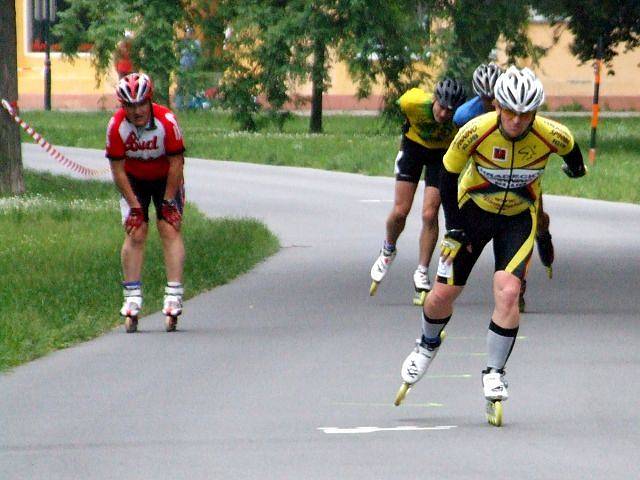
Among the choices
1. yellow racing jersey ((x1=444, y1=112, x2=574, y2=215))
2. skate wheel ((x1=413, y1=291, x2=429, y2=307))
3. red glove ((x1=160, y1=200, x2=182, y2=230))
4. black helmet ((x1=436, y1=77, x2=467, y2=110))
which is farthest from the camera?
skate wheel ((x1=413, y1=291, x2=429, y2=307))

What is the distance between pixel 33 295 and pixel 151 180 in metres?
1.95

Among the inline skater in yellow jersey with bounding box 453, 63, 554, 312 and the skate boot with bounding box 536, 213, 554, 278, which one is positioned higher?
the inline skater in yellow jersey with bounding box 453, 63, 554, 312

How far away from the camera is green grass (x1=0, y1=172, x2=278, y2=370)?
11484mm

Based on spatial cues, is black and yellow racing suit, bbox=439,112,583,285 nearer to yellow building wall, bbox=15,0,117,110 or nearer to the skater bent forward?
the skater bent forward

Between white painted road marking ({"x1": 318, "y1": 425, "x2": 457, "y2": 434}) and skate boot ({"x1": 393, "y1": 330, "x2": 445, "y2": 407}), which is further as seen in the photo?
skate boot ({"x1": 393, "y1": 330, "x2": 445, "y2": 407})

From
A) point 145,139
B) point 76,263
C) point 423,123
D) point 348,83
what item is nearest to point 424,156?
point 423,123

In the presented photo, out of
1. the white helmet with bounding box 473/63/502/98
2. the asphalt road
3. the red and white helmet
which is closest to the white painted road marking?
the asphalt road

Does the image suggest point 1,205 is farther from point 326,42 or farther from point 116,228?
point 326,42

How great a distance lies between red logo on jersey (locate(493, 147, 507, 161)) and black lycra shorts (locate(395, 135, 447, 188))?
175 inches

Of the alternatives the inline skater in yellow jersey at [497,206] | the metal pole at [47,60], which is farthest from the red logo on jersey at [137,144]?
the metal pole at [47,60]

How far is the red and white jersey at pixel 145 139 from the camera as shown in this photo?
11.3 metres

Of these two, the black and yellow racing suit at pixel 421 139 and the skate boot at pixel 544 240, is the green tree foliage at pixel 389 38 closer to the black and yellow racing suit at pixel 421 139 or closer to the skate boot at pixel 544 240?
the black and yellow racing suit at pixel 421 139

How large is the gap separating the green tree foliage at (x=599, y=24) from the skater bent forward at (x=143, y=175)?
21.3m

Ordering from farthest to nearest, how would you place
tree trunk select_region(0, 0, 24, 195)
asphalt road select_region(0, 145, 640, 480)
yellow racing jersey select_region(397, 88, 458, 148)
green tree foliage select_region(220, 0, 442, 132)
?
tree trunk select_region(0, 0, 24, 195)
green tree foliage select_region(220, 0, 442, 132)
yellow racing jersey select_region(397, 88, 458, 148)
asphalt road select_region(0, 145, 640, 480)
